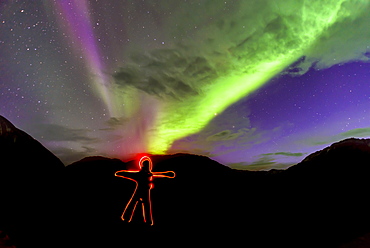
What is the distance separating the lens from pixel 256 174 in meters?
17.5

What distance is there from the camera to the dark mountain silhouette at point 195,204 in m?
9.20

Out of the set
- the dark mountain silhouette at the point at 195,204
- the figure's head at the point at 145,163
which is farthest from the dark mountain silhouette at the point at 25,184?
the figure's head at the point at 145,163

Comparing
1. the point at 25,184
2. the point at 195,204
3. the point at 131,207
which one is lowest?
the point at 195,204

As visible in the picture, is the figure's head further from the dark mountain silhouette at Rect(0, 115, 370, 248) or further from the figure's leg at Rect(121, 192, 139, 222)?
the dark mountain silhouette at Rect(0, 115, 370, 248)

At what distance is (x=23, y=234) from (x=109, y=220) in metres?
3.91

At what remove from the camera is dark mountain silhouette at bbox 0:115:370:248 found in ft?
30.2

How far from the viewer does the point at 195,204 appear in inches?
531

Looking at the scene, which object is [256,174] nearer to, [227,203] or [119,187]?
[227,203]

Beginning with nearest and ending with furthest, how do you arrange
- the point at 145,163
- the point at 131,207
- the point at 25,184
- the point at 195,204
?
the point at 145,163 < the point at 25,184 < the point at 131,207 < the point at 195,204

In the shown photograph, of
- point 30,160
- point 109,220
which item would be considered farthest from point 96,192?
point 30,160

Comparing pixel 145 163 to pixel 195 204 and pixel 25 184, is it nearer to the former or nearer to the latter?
pixel 195 204

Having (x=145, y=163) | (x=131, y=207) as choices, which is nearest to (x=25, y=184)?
(x=131, y=207)

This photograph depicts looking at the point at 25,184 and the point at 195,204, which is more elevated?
the point at 25,184

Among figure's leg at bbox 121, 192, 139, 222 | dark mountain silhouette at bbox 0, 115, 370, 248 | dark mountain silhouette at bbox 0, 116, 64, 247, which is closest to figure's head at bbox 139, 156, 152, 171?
figure's leg at bbox 121, 192, 139, 222
